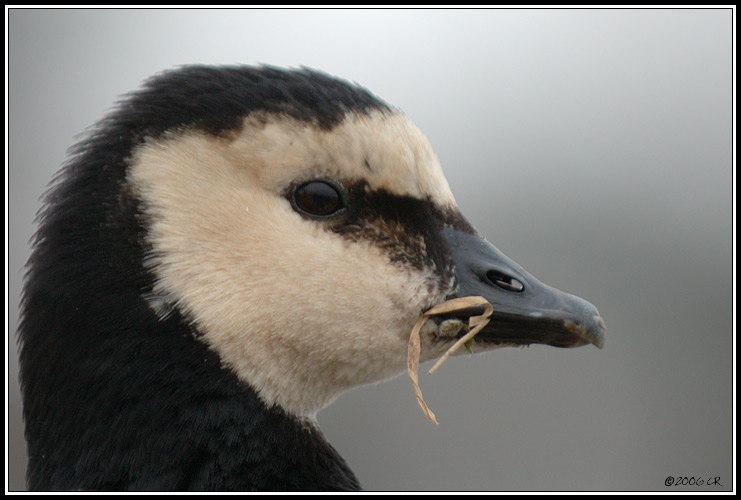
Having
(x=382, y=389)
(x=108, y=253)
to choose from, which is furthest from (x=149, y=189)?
(x=382, y=389)

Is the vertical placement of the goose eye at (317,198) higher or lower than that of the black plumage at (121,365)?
higher

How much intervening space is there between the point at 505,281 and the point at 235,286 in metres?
0.92

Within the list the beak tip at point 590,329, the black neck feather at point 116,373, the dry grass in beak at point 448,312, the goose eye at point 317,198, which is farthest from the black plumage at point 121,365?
the beak tip at point 590,329

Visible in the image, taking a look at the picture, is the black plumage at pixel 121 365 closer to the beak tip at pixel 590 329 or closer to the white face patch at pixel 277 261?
the white face patch at pixel 277 261

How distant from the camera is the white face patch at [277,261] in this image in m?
2.49

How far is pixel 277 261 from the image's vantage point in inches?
100

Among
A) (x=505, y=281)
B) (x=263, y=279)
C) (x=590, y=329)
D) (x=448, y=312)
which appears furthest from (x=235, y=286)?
(x=590, y=329)

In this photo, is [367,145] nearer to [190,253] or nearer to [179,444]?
[190,253]

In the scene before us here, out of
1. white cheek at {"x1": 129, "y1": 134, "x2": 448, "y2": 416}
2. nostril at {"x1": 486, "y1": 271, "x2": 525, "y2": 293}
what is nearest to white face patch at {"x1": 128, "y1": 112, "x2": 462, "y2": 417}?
white cheek at {"x1": 129, "y1": 134, "x2": 448, "y2": 416}

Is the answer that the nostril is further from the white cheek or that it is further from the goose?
the white cheek

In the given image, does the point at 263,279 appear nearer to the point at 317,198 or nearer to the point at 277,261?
the point at 277,261

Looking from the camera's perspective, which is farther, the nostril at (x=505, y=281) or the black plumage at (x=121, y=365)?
the nostril at (x=505, y=281)

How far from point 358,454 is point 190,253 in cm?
779

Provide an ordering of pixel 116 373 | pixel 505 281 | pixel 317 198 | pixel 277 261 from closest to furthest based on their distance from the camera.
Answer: pixel 116 373 → pixel 277 261 → pixel 317 198 → pixel 505 281
